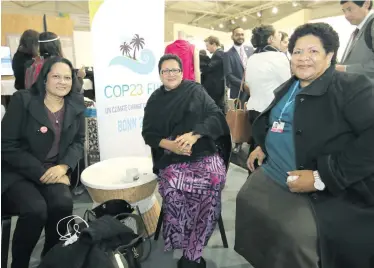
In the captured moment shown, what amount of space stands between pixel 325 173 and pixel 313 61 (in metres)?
0.46

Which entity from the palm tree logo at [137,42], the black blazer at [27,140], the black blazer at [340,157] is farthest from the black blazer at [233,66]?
the black blazer at [340,157]

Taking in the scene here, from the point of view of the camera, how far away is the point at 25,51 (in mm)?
Answer: 3047

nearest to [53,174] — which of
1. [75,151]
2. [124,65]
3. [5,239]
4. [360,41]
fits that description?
[75,151]

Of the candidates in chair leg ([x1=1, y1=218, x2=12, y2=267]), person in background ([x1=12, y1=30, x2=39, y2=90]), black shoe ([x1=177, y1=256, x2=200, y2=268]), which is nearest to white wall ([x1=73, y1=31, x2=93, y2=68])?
person in background ([x1=12, y1=30, x2=39, y2=90])

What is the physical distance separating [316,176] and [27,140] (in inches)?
59.1

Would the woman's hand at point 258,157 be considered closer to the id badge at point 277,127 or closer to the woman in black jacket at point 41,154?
the id badge at point 277,127

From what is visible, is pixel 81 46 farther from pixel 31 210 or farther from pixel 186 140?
pixel 31 210

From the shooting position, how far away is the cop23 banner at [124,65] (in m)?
2.52

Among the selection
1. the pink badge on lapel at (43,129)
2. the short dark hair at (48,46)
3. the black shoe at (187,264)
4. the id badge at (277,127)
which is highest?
the short dark hair at (48,46)

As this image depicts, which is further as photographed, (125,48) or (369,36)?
(125,48)

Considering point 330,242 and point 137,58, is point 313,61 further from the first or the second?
point 137,58

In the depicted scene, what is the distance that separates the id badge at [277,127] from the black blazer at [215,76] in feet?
10.3

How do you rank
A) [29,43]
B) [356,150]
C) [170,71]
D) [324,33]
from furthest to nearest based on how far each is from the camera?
1. [29,43]
2. [170,71]
3. [324,33]
4. [356,150]

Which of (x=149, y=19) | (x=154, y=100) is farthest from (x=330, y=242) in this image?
(x=149, y=19)
